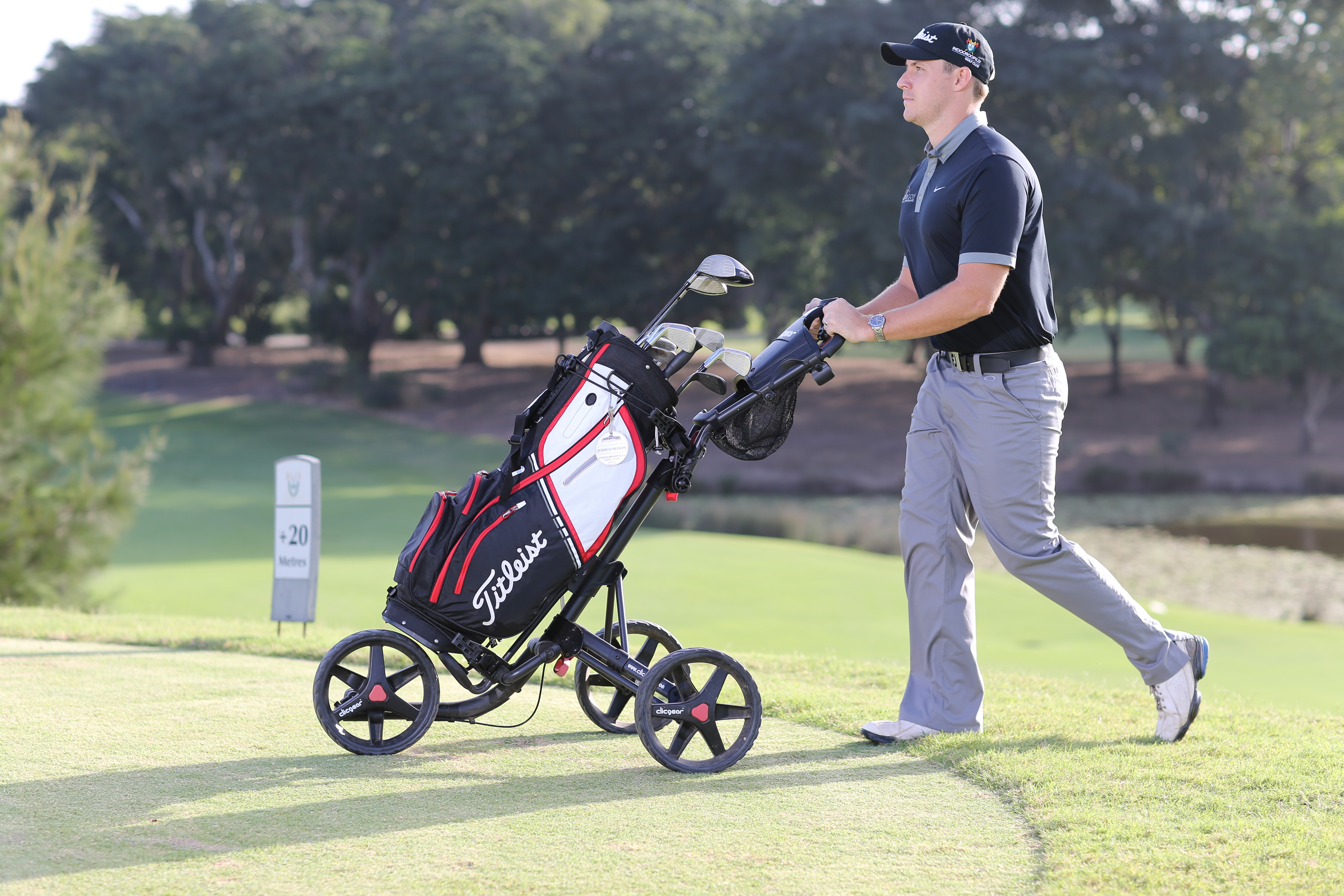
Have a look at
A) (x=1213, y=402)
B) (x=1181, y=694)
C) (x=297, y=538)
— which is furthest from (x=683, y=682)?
(x=1213, y=402)

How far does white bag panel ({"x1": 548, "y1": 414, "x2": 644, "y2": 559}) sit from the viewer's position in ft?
12.6

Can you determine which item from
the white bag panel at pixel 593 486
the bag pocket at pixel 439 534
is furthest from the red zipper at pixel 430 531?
the white bag panel at pixel 593 486

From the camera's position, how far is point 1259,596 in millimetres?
14070

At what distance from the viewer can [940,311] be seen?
3963 millimetres

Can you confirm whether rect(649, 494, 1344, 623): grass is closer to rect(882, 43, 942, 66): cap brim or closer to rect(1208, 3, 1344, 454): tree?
rect(1208, 3, 1344, 454): tree

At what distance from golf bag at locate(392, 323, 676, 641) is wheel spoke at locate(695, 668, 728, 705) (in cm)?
56

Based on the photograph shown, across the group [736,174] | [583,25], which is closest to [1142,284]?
[736,174]

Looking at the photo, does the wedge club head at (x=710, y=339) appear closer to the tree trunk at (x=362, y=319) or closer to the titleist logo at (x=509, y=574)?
the titleist logo at (x=509, y=574)

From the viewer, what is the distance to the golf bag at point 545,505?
385cm

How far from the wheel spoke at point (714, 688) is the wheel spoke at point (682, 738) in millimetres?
90

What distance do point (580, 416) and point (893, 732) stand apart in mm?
1556

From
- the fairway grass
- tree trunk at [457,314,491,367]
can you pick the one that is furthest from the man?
tree trunk at [457,314,491,367]

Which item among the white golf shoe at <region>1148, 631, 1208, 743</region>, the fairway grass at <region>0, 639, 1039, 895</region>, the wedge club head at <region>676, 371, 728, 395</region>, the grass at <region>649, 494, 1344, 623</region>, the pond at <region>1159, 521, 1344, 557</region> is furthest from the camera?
the pond at <region>1159, 521, 1344, 557</region>

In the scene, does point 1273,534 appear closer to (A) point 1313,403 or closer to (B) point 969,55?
(A) point 1313,403
